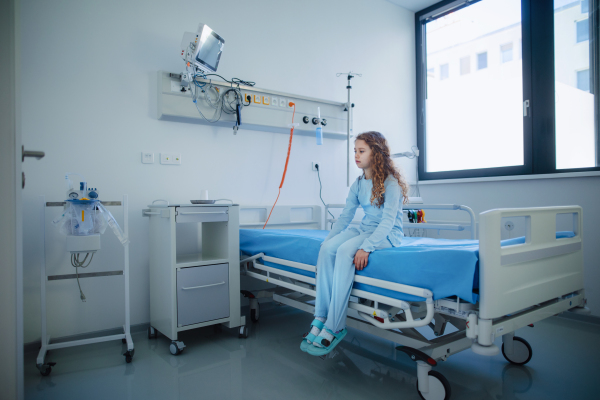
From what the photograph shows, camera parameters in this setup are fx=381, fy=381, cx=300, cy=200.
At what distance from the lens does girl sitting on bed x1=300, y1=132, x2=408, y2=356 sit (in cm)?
182

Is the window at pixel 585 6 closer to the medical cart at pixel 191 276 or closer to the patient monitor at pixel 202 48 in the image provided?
the patient monitor at pixel 202 48

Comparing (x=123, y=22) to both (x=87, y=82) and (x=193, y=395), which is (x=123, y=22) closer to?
(x=87, y=82)

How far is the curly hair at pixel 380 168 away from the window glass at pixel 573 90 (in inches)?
69.6

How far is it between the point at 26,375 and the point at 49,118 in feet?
5.00

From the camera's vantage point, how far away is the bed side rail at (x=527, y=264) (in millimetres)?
1443

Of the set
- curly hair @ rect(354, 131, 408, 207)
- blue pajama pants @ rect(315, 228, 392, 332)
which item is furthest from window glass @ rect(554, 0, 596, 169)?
blue pajama pants @ rect(315, 228, 392, 332)

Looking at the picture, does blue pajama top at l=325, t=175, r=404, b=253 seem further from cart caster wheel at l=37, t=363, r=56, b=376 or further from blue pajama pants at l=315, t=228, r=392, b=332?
cart caster wheel at l=37, t=363, r=56, b=376

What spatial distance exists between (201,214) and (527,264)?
5.87 ft

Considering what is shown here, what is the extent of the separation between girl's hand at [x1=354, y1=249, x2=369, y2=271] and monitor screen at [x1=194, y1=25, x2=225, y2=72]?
173 centimetres

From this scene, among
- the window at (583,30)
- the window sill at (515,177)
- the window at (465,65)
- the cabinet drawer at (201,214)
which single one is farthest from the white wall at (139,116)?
the window at (583,30)

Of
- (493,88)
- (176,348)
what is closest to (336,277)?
(176,348)

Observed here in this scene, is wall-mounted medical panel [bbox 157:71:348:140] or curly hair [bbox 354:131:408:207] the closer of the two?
curly hair [bbox 354:131:408:207]

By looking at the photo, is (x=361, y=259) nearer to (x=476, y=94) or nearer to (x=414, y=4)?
(x=476, y=94)

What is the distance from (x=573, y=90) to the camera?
2967 millimetres
